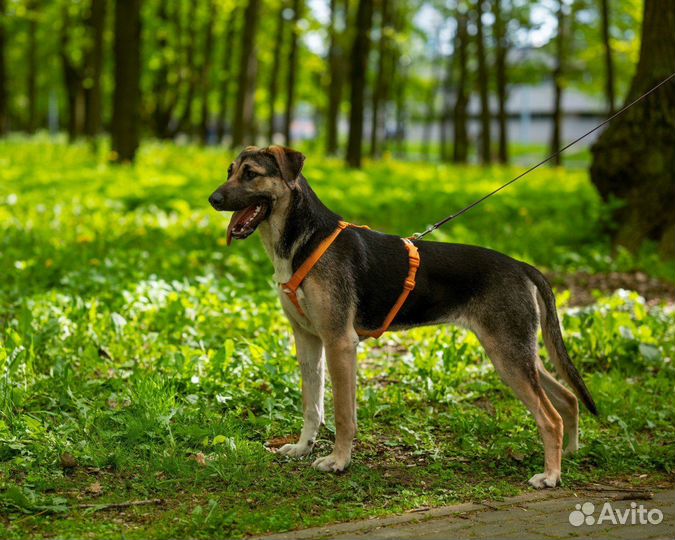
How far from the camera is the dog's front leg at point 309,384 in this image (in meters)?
5.86

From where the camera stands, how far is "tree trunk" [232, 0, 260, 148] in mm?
26953

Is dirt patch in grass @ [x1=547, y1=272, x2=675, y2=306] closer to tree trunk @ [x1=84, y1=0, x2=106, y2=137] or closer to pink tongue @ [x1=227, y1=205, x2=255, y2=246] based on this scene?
pink tongue @ [x1=227, y1=205, x2=255, y2=246]

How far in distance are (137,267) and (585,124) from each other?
89.8m

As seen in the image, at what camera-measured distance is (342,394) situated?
217 inches

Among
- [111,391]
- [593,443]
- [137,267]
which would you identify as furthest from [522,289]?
[137,267]

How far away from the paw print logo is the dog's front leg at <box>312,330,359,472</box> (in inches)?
55.5

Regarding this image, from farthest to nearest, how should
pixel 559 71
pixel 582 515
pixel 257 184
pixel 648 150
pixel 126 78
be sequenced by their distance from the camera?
1. pixel 559 71
2. pixel 126 78
3. pixel 648 150
4. pixel 257 184
5. pixel 582 515

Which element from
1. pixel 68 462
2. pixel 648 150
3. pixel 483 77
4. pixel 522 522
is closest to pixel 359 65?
pixel 483 77

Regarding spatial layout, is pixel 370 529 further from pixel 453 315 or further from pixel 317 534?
pixel 453 315

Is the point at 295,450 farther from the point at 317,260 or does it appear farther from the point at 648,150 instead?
the point at 648,150

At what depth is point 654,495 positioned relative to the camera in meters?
5.25

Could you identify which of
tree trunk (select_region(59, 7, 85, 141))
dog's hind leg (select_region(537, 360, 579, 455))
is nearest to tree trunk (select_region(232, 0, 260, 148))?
tree trunk (select_region(59, 7, 85, 141))

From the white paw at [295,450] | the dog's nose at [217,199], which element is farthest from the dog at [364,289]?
Answer: the white paw at [295,450]

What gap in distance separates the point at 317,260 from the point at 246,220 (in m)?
0.50
